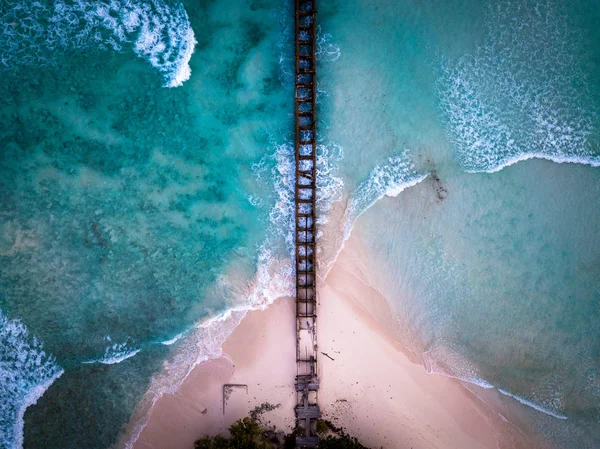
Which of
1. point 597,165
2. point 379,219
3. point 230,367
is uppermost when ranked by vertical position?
point 597,165

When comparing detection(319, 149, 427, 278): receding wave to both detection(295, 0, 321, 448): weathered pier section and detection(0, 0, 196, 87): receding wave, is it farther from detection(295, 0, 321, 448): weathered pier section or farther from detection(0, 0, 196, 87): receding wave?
detection(0, 0, 196, 87): receding wave

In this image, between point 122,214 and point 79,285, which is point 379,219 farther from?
point 79,285

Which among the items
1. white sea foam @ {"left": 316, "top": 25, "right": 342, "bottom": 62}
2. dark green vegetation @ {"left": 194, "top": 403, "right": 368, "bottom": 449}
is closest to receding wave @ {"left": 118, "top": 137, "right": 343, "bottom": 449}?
dark green vegetation @ {"left": 194, "top": 403, "right": 368, "bottom": 449}

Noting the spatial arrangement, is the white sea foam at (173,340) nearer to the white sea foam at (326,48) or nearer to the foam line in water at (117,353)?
the foam line in water at (117,353)

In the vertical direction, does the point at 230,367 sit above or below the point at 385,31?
below

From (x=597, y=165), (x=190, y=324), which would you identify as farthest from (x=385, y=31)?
(x=190, y=324)

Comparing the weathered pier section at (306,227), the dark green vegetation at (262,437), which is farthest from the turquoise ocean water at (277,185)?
the dark green vegetation at (262,437)
